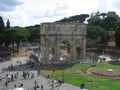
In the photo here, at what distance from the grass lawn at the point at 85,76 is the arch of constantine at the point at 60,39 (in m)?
5.99

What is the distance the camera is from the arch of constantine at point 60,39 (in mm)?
72500

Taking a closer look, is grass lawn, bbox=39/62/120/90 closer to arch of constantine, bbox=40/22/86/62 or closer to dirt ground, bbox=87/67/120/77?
dirt ground, bbox=87/67/120/77

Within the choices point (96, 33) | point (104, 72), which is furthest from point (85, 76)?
point (96, 33)

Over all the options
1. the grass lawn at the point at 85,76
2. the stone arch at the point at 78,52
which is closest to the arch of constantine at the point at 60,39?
the stone arch at the point at 78,52

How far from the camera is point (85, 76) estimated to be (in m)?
54.4

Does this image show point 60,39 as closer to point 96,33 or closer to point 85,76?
point 85,76

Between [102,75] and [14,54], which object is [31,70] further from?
[14,54]

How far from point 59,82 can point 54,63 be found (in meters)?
23.4

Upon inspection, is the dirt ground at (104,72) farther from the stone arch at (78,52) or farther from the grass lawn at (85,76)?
Result: the stone arch at (78,52)

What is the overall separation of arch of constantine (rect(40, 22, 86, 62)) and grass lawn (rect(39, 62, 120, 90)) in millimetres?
5988

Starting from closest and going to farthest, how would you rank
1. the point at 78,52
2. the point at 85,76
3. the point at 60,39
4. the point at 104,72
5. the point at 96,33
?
the point at 85,76, the point at 104,72, the point at 60,39, the point at 78,52, the point at 96,33

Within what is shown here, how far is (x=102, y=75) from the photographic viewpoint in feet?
183

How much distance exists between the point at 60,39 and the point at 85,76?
69.7 ft

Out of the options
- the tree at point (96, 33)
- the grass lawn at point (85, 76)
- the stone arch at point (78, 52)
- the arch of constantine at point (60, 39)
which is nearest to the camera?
the grass lawn at point (85, 76)
